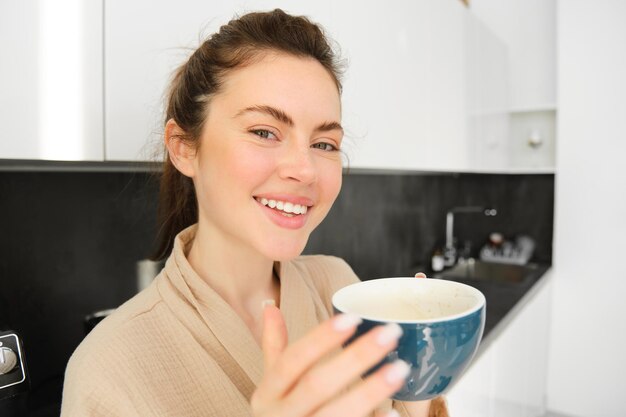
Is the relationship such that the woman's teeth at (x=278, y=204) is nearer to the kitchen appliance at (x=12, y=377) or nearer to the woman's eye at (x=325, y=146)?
the woman's eye at (x=325, y=146)

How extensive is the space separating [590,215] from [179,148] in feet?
8.46

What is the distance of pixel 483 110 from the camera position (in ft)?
7.55

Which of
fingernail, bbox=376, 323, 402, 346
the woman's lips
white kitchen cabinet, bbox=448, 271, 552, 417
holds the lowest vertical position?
white kitchen cabinet, bbox=448, 271, 552, 417

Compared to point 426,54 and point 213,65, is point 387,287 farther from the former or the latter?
point 426,54

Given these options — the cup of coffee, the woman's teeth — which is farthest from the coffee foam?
the woman's teeth

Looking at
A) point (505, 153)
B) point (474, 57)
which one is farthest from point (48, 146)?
point (505, 153)

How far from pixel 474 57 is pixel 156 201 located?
1774 mm

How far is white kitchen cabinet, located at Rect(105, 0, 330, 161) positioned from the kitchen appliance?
33 centimetres

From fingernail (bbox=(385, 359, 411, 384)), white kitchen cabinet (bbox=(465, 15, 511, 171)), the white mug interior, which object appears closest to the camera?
fingernail (bbox=(385, 359, 411, 384))

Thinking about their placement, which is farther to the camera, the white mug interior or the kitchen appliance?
the kitchen appliance

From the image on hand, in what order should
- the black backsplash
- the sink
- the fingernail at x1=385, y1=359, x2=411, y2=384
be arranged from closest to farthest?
1. the fingernail at x1=385, y1=359, x2=411, y2=384
2. the black backsplash
3. the sink

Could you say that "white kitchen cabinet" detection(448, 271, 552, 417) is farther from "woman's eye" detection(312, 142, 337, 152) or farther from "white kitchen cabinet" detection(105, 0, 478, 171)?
"woman's eye" detection(312, 142, 337, 152)

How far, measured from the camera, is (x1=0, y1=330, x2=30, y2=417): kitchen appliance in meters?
0.67

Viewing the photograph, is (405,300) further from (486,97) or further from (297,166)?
(486,97)
